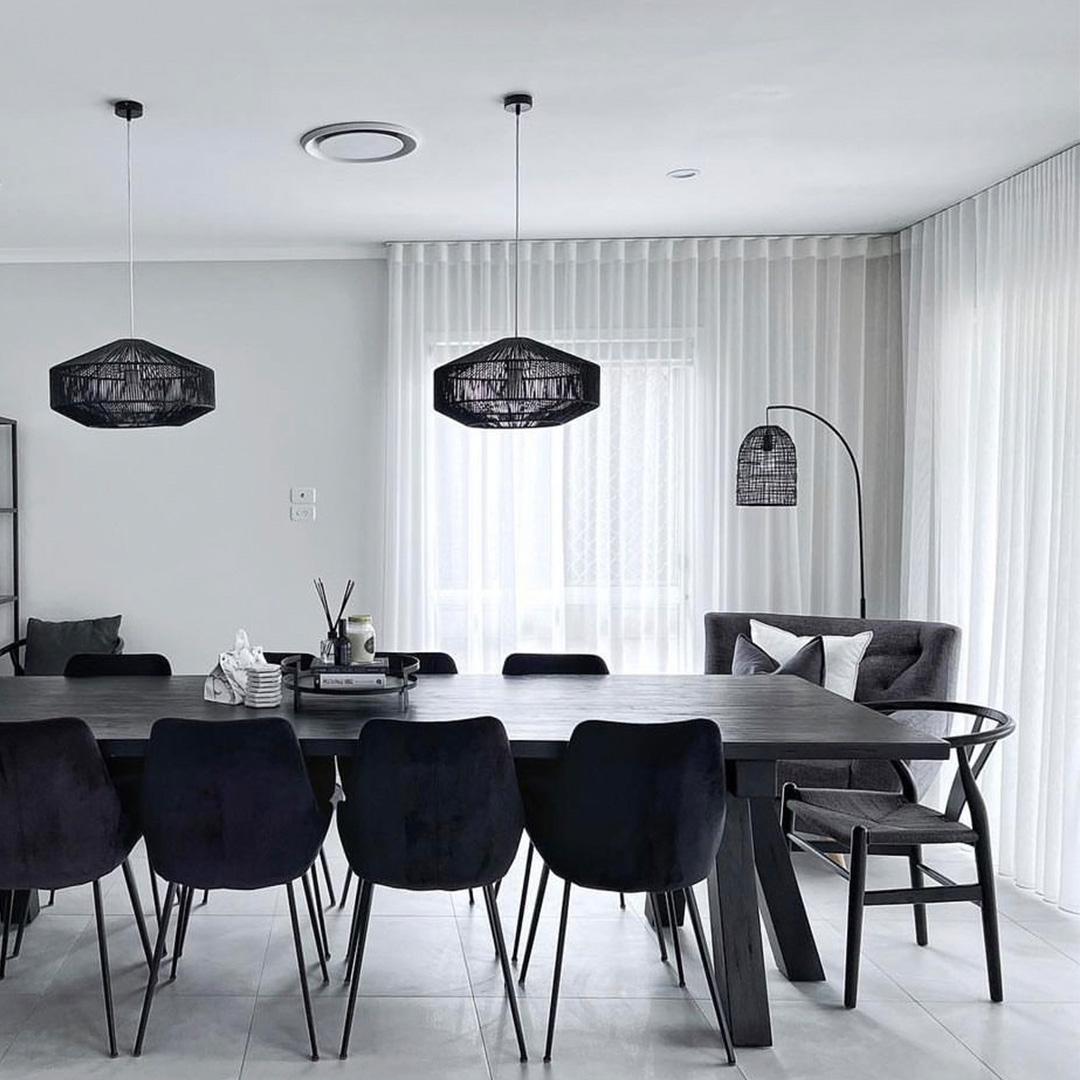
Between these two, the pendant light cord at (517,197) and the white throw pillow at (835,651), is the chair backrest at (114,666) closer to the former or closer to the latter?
the pendant light cord at (517,197)

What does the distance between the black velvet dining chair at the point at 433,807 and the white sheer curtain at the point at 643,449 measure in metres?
2.58

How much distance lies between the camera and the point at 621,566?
521cm

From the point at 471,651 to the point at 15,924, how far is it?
2378 mm

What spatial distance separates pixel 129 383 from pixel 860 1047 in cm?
274

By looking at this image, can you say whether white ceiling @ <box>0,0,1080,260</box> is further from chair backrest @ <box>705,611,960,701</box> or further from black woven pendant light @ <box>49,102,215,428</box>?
chair backrest @ <box>705,611,960,701</box>

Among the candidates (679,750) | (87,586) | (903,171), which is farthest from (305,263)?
(679,750)

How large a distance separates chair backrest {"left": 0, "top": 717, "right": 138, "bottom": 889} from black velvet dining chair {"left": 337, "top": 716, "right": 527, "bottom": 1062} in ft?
2.08

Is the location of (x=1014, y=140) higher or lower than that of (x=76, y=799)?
higher

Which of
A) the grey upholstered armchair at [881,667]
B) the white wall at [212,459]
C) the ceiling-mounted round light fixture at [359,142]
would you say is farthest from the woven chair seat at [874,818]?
the white wall at [212,459]

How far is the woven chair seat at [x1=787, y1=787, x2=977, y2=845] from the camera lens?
9.82 feet

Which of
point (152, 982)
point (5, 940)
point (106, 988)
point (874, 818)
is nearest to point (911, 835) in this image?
point (874, 818)

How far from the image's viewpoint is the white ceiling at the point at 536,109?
2.74 m

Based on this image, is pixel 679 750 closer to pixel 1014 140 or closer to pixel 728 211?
pixel 1014 140

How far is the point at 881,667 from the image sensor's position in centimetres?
446
